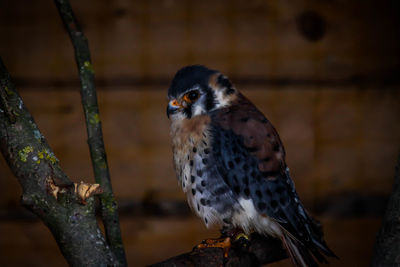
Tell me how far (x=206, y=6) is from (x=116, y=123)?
0.63m

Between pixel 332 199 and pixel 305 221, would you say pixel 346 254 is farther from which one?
pixel 305 221

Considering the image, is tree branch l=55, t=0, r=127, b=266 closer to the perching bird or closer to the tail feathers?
the perching bird

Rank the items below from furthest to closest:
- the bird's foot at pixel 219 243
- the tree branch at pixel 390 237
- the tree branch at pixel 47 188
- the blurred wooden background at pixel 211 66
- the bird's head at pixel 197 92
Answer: the blurred wooden background at pixel 211 66 → the bird's head at pixel 197 92 → the bird's foot at pixel 219 243 → the tree branch at pixel 390 237 → the tree branch at pixel 47 188

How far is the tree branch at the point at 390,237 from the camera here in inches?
44.0

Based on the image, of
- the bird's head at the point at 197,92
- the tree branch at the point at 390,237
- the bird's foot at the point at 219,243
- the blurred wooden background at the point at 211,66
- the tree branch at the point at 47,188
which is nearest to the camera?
the tree branch at the point at 47,188

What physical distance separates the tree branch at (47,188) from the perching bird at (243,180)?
473 mm

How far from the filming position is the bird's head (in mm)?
1474

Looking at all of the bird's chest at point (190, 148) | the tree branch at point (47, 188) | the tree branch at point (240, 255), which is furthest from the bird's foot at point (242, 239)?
the tree branch at point (47, 188)

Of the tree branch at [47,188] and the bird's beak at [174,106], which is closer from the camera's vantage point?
the tree branch at [47,188]

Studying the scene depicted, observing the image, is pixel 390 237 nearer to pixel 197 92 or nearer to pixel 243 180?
pixel 243 180

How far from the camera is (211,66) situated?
6.43ft

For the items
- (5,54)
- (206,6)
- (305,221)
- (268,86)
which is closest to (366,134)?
(268,86)

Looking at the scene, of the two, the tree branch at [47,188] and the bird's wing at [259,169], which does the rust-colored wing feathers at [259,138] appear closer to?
the bird's wing at [259,169]

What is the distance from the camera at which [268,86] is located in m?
1.95
